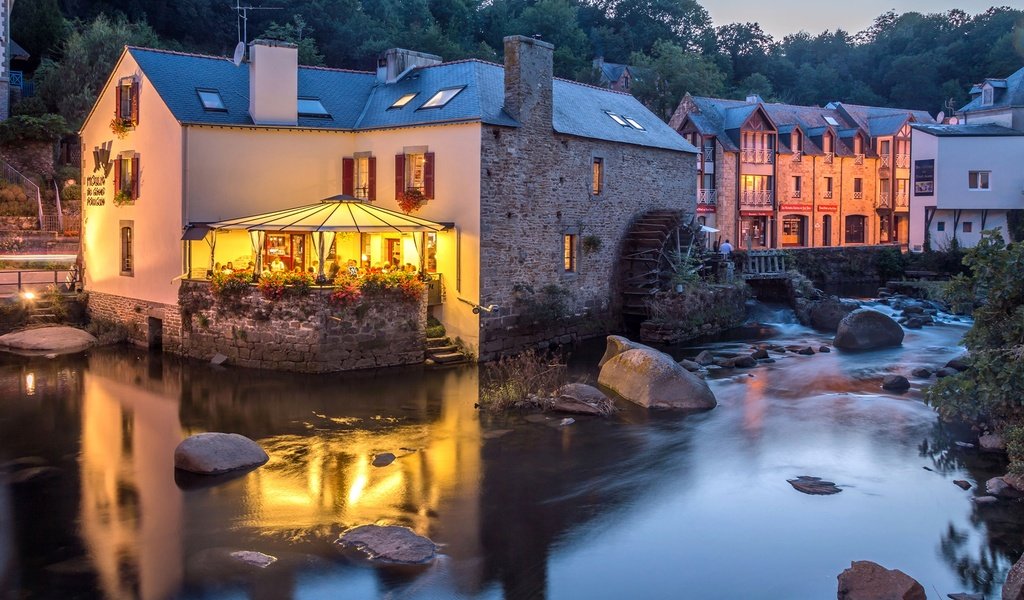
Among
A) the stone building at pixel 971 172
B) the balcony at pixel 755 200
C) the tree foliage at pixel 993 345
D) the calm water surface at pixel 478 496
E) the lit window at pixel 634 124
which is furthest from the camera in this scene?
the balcony at pixel 755 200

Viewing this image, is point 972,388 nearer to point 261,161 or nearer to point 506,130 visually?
point 506,130

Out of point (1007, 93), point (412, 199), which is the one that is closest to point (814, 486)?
point (412, 199)

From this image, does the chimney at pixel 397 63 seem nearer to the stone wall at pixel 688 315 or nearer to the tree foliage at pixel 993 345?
the stone wall at pixel 688 315

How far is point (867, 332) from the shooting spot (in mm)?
26188

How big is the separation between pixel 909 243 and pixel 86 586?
42.6 m

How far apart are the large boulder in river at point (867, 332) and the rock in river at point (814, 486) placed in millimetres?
13063

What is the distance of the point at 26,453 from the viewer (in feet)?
49.2

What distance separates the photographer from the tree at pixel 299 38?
43.3 meters

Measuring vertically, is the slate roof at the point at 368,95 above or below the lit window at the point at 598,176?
above

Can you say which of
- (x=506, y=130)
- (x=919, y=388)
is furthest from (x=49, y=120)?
(x=919, y=388)

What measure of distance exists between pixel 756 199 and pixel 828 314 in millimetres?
15935

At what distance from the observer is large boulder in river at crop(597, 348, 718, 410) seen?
1856 centimetres

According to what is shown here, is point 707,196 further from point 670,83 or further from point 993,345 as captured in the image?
point 993,345

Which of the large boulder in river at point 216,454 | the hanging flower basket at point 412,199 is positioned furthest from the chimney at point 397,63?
the large boulder in river at point 216,454
